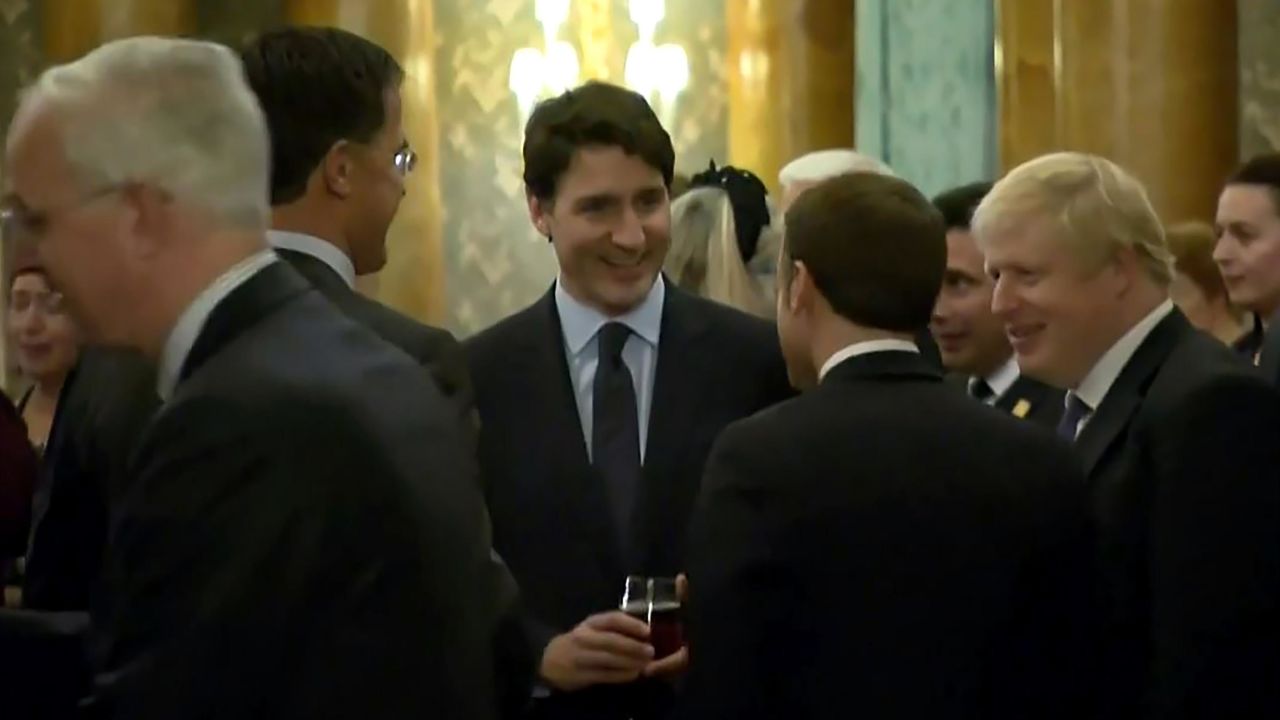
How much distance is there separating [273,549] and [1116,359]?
1509 mm

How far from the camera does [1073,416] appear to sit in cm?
288

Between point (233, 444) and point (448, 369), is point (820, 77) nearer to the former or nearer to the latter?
point (448, 369)

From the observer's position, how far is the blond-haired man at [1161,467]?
247 centimetres

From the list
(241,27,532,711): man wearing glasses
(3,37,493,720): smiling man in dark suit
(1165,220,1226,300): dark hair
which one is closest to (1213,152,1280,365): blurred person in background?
(1165,220,1226,300): dark hair

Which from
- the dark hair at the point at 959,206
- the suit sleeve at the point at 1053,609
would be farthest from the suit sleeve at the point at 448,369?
A: the dark hair at the point at 959,206

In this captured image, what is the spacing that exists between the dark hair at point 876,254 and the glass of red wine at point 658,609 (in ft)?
1.56

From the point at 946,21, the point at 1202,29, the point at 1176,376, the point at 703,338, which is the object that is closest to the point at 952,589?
the point at 1176,376

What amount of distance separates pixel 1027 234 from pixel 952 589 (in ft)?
2.23

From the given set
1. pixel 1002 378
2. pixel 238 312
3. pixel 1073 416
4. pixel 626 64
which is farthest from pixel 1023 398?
pixel 626 64

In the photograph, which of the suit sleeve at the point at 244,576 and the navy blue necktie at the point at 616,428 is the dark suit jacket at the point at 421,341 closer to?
the navy blue necktie at the point at 616,428

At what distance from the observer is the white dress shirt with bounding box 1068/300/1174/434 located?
276 cm

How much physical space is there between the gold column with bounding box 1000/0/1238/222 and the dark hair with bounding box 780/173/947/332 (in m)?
3.70

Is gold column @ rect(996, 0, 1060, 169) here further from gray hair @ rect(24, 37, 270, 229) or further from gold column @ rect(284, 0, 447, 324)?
gray hair @ rect(24, 37, 270, 229)

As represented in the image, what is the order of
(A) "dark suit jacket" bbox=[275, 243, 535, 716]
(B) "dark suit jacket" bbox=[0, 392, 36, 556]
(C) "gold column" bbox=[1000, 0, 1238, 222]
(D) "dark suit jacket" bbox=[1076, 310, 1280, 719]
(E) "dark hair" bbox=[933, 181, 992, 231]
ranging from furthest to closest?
(C) "gold column" bbox=[1000, 0, 1238, 222]
(E) "dark hair" bbox=[933, 181, 992, 231]
(B) "dark suit jacket" bbox=[0, 392, 36, 556]
(D) "dark suit jacket" bbox=[1076, 310, 1280, 719]
(A) "dark suit jacket" bbox=[275, 243, 535, 716]
